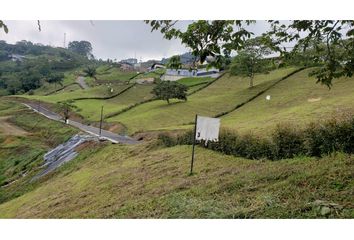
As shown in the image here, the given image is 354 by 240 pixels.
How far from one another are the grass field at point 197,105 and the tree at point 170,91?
1.64 feet

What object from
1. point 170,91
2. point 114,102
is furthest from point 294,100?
point 114,102

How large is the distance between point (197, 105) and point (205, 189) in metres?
21.9

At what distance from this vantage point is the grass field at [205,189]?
6133 millimetres

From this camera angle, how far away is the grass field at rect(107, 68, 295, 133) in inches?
1086

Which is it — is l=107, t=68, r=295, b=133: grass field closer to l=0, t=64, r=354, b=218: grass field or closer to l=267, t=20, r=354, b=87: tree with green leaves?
l=0, t=64, r=354, b=218: grass field

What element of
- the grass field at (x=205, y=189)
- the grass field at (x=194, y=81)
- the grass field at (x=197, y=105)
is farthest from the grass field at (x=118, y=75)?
the grass field at (x=205, y=189)

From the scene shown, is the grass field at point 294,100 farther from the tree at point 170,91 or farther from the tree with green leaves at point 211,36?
the tree with green leaves at point 211,36

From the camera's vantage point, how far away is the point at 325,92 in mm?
24594

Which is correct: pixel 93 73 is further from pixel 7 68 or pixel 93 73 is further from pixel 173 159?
pixel 173 159

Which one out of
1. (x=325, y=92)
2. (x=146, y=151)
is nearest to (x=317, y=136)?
(x=146, y=151)

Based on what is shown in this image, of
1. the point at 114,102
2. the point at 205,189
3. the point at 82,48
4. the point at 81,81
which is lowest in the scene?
the point at 205,189

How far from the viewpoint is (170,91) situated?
106 ft

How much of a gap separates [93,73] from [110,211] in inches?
2521

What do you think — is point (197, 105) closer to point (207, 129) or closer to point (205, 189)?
point (207, 129)
